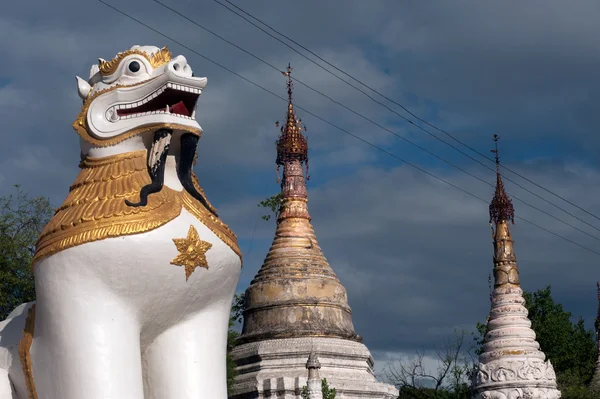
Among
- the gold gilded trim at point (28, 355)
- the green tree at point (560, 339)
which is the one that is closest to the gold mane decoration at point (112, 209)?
the gold gilded trim at point (28, 355)

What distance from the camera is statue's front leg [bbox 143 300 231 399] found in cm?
966

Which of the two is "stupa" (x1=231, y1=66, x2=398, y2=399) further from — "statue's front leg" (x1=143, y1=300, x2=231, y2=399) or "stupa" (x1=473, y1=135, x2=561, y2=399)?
"statue's front leg" (x1=143, y1=300, x2=231, y2=399)

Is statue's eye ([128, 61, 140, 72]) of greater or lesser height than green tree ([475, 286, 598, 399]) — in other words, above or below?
below

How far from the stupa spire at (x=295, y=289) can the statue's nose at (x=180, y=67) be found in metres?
18.8

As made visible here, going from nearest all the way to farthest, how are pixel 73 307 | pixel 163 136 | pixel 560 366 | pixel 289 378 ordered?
1. pixel 73 307
2. pixel 163 136
3. pixel 289 378
4. pixel 560 366

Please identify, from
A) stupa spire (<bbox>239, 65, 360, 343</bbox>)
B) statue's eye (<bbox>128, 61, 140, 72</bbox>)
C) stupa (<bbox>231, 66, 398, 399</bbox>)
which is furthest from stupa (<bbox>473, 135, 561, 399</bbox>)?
statue's eye (<bbox>128, 61, 140, 72</bbox>)

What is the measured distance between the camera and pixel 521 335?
99.9 feet

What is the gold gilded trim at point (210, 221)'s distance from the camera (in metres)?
9.90

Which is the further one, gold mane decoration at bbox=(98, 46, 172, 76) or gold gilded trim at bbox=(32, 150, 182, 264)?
gold mane decoration at bbox=(98, 46, 172, 76)

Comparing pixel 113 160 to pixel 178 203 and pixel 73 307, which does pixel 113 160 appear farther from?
pixel 73 307

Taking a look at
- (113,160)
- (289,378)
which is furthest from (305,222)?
(113,160)

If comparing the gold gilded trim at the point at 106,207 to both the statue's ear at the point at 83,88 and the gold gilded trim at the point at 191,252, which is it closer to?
the gold gilded trim at the point at 191,252

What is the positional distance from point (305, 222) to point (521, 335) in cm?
731

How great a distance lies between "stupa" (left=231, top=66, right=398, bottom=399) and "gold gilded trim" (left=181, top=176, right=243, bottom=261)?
54.6 ft
